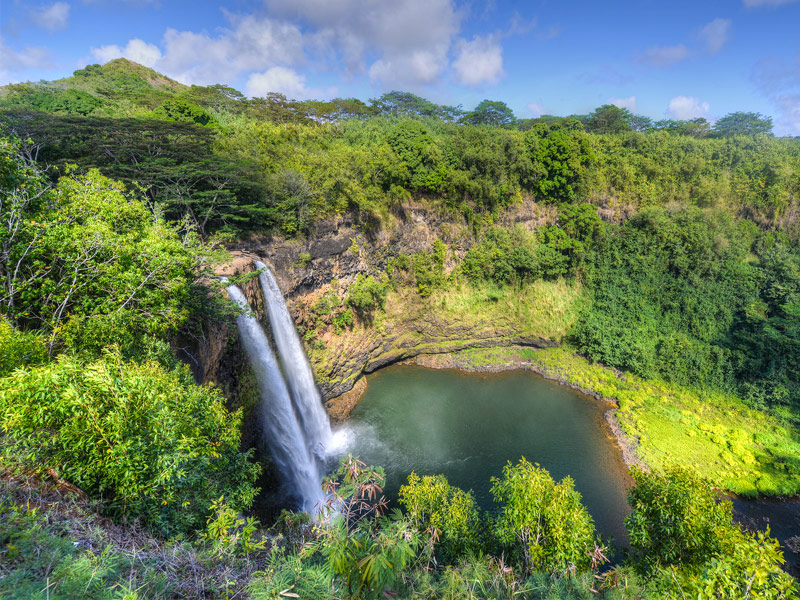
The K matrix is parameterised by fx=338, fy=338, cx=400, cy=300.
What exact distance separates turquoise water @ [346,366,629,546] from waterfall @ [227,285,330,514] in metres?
2.63

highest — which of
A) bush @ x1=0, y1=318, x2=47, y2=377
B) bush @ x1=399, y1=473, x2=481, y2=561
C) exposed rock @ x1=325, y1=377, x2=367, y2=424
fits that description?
bush @ x1=0, y1=318, x2=47, y2=377

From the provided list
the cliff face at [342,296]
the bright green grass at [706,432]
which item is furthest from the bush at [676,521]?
the cliff face at [342,296]

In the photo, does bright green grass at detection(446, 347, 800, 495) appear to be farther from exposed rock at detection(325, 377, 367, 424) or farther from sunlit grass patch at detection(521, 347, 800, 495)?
exposed rock at detection(325, 377, 367, 424)

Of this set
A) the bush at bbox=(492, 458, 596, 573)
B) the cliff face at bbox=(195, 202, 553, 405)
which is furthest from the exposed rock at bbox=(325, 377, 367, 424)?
Result: the bush at bbox=(492, 458, 596, 573)

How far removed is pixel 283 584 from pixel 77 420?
11.4ft

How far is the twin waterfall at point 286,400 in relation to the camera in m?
12.5

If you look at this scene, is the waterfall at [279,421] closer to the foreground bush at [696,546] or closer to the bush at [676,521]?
the bush at [676,521]

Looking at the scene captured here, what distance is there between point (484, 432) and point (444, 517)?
8837 millimetres

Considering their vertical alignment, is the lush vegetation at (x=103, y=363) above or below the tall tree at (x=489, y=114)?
below

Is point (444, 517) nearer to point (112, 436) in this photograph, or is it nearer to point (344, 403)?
point (112, 436)

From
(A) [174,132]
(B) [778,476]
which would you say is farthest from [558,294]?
(A) [174,132]

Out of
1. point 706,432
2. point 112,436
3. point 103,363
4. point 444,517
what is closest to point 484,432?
point 444,517

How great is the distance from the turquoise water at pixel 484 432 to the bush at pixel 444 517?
4.61 m

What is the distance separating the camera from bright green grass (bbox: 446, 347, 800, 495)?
1375 cm
